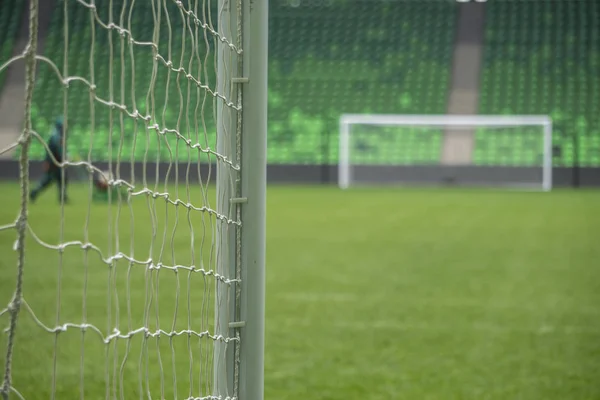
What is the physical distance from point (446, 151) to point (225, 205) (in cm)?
1817

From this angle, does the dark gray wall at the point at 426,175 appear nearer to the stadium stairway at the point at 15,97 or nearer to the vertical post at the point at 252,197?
the stadium stairway at the point at 15,97

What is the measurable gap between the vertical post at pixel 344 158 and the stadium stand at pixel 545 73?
2.71 metres

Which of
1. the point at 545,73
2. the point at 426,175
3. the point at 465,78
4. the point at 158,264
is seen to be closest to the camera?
the point at 158,264

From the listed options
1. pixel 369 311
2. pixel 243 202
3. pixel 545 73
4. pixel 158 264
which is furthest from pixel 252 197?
pixel 545 73

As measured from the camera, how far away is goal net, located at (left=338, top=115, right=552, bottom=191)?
62.3ft

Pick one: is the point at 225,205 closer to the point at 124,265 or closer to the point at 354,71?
the point at 124,265

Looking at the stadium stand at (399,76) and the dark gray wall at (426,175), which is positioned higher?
the stadium stand at (399,76)

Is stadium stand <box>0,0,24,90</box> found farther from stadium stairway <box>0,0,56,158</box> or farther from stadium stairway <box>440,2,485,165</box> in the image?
stadium stairway <box>440,2,485,165</box>

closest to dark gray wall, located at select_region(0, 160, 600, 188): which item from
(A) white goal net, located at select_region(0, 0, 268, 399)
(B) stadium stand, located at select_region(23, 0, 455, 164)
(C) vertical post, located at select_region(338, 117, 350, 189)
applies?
(C) vertical post, located at select_region(338, 117, 350, 189)

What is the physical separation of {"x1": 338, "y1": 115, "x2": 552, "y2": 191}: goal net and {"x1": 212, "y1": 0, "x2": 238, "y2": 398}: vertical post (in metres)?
16.7

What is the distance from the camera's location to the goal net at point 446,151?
1898cm

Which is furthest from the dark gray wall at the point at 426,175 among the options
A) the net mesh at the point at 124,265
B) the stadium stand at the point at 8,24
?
the net mesh at the point at 124,265

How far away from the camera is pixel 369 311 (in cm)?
459

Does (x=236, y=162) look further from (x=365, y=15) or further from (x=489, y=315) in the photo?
(x=365, y=15)
